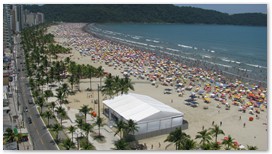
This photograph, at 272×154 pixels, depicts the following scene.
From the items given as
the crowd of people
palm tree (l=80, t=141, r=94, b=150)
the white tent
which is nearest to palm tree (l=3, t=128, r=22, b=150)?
palm tree (l=80, t=141, r=94, b=150)

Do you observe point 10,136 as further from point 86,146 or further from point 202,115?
point 202,115

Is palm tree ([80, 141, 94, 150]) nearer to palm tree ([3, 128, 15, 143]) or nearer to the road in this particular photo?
the road

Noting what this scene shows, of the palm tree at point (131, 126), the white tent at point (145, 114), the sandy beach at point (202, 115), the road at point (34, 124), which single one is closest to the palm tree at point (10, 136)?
the road at point (34, 124)

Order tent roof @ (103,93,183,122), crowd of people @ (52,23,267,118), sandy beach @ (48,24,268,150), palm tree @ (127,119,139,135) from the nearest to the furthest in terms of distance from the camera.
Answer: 1. palm tree @ (127,119,139,135)
2. tent roof @ (103,93,183,122)
3. sandy beach @ (48,24,268,150)
4. crowd of people @ (52,23,267,118)

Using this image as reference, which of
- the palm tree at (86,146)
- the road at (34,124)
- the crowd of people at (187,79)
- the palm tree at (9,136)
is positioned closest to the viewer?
the palm tree at (9,136)

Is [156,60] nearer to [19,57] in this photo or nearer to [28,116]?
[19,57]

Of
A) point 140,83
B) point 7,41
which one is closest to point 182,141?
point 140,83

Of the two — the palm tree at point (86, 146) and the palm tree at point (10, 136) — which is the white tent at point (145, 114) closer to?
the palm tree at point (86, 146)
